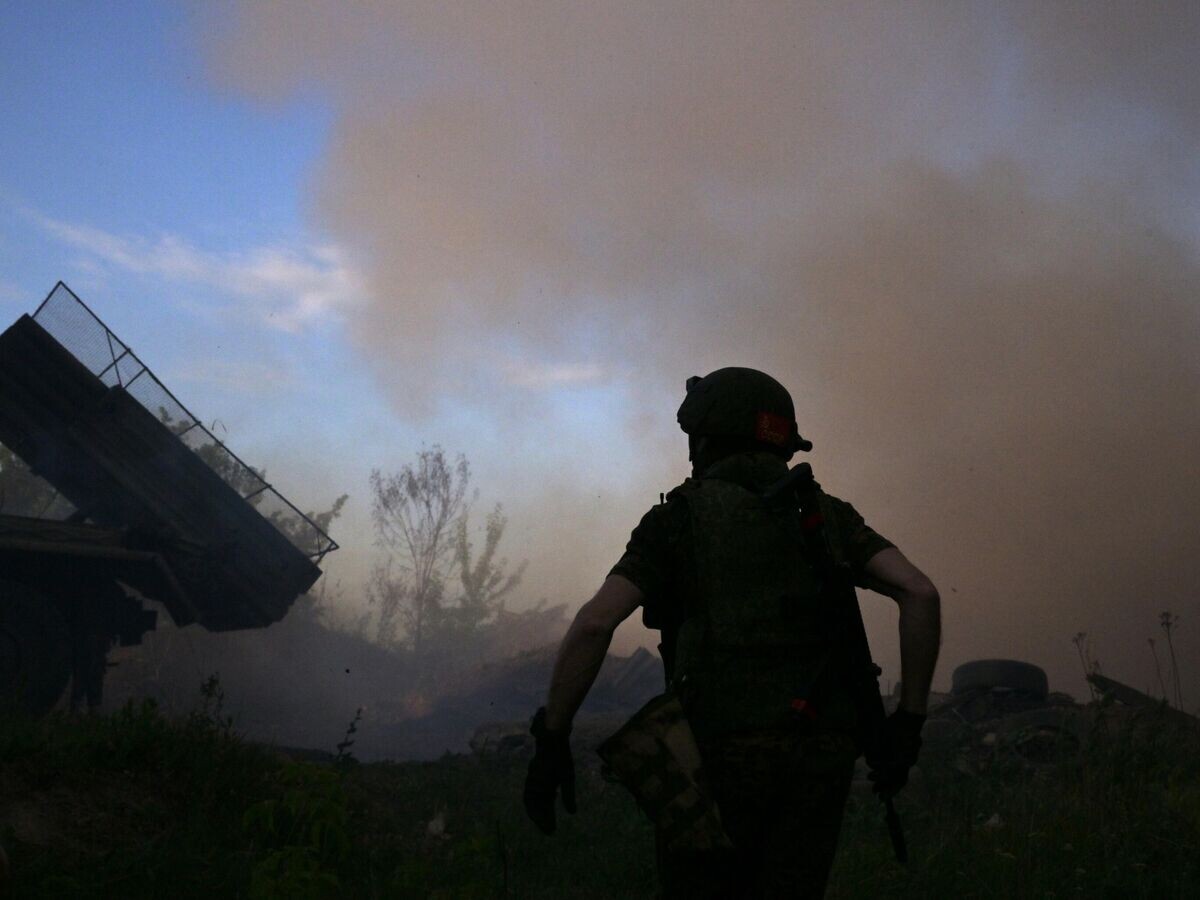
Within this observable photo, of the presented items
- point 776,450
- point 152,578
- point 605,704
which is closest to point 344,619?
point 605,704

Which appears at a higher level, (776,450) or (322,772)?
(776,450)

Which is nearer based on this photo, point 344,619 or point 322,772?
point 322,772

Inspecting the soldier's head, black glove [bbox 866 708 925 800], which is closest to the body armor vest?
black glove [bbox 866 708 925 800]

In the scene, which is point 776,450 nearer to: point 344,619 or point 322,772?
point 322,772

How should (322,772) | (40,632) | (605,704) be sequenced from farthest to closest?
1. (605,704)
2. (40,632)
3. (322,772)

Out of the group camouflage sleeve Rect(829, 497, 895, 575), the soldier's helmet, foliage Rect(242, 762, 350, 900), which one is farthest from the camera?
foliage Rect(242, 762, 350, 900)

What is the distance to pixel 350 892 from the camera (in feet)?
13.4

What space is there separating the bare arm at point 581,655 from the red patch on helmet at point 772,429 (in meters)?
0.61

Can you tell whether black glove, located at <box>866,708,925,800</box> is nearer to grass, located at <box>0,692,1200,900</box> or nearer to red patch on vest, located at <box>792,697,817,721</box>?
red patch on vest, located at <box>792,697,817,721</box>

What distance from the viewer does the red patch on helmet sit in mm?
2785

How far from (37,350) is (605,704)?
13268mm

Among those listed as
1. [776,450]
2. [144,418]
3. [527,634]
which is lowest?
[776,450]

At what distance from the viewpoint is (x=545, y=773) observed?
245 cm

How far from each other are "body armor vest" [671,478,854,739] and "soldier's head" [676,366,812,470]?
0.76 feet
